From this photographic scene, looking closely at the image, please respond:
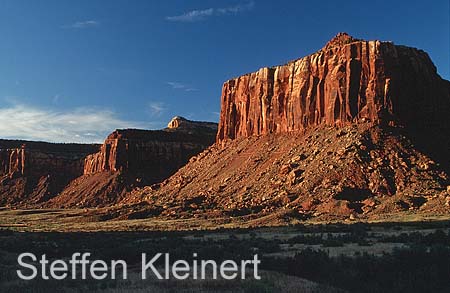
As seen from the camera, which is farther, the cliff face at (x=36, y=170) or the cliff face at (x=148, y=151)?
the cliff face at (x=36, y=170)

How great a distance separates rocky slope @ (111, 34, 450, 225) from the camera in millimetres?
50812

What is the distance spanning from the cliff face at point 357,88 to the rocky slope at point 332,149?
0.43ft

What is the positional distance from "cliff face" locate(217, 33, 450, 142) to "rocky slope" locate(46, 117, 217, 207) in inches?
1635

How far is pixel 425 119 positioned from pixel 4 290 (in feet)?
189

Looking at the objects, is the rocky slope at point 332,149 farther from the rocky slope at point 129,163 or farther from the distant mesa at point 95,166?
the distant mesa at point 95,166

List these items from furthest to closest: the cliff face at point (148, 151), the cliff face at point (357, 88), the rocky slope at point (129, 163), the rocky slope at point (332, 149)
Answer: the cliff face at point (148, 151) → the rocky slope at point (129, 163) → the cliff face at point (357, 88) → the rocky slope at point (332, 149)

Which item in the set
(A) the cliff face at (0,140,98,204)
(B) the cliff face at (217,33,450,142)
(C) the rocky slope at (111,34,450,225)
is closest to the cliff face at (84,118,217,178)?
(A) the cliff face at (0,140,98,204)

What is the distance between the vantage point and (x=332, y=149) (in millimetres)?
59062

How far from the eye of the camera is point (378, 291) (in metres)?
14.0

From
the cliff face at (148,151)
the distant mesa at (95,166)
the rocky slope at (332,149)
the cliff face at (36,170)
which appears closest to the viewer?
the rocky slope at (332,149)

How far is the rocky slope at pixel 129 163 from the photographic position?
4117 inches

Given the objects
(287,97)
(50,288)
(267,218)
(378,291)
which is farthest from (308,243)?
(287,97)

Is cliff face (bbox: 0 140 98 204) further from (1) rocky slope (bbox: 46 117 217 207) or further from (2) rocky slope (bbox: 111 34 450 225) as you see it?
(2) rocky slope (bbox: 111 34 450 225)

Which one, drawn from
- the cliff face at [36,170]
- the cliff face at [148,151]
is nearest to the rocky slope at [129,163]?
the cliff face at [148,151]
